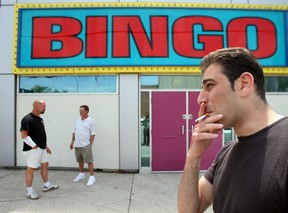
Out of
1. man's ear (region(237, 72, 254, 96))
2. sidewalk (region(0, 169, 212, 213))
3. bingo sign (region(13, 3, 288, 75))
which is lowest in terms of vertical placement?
sidewalk (region(0, 169, 212, 213))

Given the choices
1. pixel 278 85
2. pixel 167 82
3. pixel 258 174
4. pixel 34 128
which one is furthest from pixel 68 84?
pixel 258 174

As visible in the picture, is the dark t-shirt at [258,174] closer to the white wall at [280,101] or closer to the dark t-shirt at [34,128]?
the dark t-shirt at [34,128]

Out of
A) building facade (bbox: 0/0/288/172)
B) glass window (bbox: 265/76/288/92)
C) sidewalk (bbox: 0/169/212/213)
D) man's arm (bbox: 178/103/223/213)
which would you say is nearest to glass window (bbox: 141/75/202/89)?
building facade (bbox: 0/0/288/172)

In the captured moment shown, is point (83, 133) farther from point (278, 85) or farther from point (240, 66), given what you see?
point (278, 85)

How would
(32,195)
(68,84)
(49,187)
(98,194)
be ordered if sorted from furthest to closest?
(68,84)
(49,187)
(98,194)
(32,195)

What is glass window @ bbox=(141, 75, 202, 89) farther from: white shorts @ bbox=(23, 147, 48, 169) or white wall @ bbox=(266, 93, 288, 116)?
white shorts @ bbox=(23, 147, 48, 169)

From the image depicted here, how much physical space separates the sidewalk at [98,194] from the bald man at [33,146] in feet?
0.77

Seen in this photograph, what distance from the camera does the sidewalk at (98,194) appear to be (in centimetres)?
428

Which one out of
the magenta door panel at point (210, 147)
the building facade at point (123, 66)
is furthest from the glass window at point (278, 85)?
the magenta door panel at point (210, 147)

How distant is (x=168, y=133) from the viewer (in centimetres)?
665

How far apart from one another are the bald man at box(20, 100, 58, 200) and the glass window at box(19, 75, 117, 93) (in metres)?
1.86

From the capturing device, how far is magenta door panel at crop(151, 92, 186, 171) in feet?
21.8

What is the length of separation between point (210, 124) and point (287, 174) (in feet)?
1.12

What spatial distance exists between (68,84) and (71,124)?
1064mm
